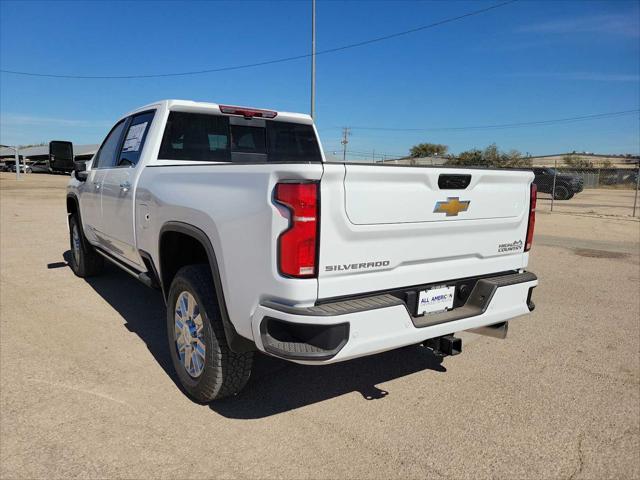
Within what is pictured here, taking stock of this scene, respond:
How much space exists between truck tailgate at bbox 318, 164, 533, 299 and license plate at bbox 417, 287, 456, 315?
7cm

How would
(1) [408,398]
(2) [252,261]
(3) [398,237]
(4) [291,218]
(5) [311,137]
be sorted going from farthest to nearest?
(5) [311,137] → (1) [408,398] → (3) [398,237] → (2) [252,261] → (4) [291,218]

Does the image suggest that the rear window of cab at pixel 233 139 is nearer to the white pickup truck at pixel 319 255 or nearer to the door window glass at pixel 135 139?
the white pickup truck at pixel 319 255

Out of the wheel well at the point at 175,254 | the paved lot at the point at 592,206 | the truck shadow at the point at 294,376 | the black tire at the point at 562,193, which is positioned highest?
the wheel well at the point at 175,254

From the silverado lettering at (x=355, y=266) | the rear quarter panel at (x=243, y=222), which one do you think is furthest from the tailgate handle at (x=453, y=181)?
the rear quarter panel at (x=243, y=222)

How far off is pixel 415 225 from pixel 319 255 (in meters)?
0.66

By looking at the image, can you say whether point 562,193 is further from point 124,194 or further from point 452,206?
point 124,194

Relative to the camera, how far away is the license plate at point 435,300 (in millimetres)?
2811

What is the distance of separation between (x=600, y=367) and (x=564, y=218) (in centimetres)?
1364

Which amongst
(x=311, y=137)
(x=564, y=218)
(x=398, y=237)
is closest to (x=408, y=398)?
(x=398, y=237)

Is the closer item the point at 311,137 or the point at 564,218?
the point at 311,137

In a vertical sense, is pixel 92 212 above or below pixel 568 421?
above

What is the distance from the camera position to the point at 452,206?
113 inches

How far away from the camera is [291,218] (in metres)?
2.32

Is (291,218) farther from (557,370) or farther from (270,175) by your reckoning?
(557,370)
